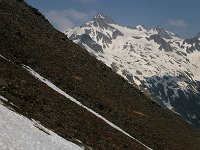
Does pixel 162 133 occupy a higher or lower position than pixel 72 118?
higher

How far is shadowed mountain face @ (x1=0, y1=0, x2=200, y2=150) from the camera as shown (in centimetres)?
4128

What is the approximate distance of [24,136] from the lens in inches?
1124

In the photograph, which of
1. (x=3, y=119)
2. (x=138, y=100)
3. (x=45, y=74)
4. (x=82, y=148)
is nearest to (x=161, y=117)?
(x=138, y=100)

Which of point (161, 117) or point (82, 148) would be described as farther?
Result: point (161, 117)

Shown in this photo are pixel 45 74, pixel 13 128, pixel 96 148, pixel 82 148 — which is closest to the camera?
pixel 13 128

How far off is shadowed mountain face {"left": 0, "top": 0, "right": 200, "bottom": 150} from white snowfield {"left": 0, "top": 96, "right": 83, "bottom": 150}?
2.19 meters

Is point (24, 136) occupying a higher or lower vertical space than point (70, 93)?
lower

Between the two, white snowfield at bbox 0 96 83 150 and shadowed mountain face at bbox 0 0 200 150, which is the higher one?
shadowed mountain face at bbox 0 0 200 150

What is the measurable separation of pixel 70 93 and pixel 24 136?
117 feet

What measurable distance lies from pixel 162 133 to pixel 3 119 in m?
48.6

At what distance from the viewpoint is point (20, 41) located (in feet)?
244

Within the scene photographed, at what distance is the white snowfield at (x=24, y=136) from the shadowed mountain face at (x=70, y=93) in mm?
2189

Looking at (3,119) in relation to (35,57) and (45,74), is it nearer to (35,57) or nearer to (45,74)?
(45,74)

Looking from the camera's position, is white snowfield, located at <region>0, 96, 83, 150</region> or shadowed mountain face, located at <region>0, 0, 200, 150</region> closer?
white snowfield, located at <region>0, 96, 83, 150</region>
